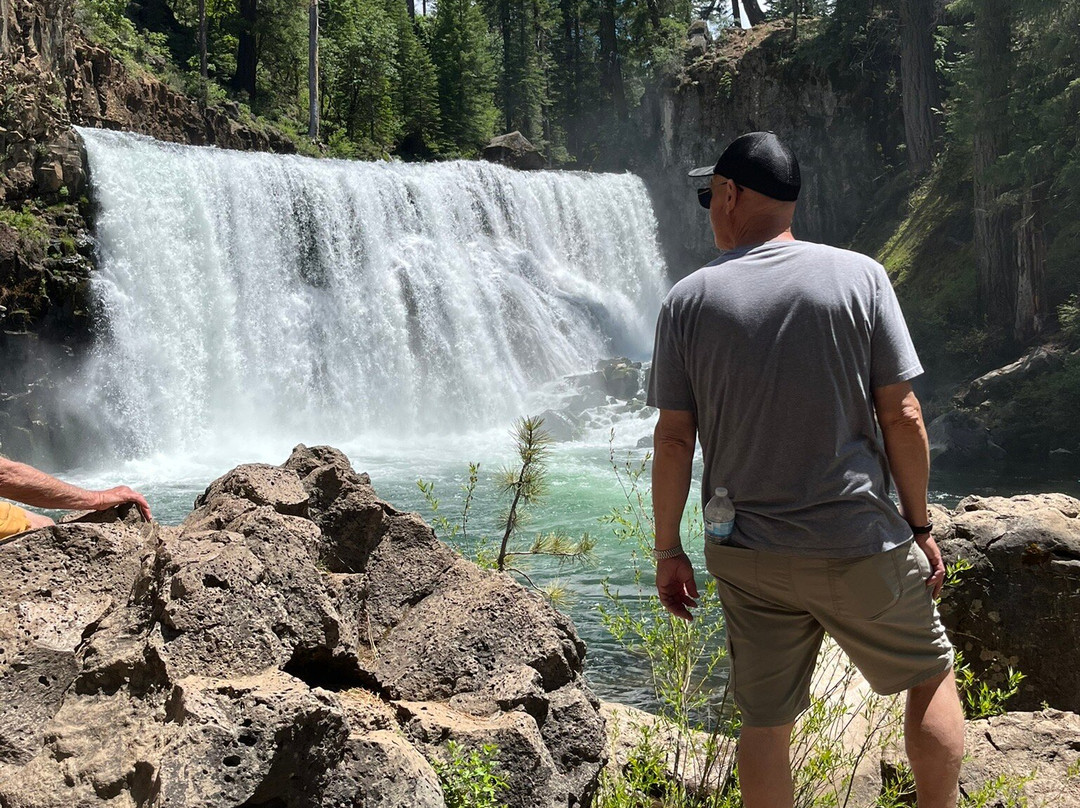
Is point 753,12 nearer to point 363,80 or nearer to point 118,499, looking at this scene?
point 363,80

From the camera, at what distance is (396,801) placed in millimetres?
1975

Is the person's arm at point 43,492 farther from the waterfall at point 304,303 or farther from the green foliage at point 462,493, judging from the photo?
the waterfall at point 304,303

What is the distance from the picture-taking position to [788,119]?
25047 mm

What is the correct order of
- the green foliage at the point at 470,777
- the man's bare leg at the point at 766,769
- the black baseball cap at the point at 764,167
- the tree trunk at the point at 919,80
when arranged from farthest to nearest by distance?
1. the tree trunk at the point at 919,80
2. the black baseball cap at the point at 764,167
3. the man's bare leg at the point at 766,769
4. the green foliage at the point at 470,777

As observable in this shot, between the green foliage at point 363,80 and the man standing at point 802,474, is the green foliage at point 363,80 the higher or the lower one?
the higher one

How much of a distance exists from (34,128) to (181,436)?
4.91 meters

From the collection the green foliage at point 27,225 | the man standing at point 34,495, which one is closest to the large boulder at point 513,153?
the green foliage at point 27,225

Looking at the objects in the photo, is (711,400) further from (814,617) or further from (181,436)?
(181,436)

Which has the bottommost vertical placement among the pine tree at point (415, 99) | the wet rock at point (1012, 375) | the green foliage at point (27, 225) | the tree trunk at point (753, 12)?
the wet rock at point (1012, 375)

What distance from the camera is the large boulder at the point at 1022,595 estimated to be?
12.5 feet

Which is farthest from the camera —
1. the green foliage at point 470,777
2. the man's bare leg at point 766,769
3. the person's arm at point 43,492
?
the person's arm at point 43,492

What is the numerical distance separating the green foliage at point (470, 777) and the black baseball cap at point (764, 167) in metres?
1.46

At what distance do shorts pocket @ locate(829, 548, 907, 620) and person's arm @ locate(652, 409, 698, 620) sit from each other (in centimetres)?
35

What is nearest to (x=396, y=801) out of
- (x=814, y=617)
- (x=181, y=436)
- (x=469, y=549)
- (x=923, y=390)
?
(x=814, y=617)
